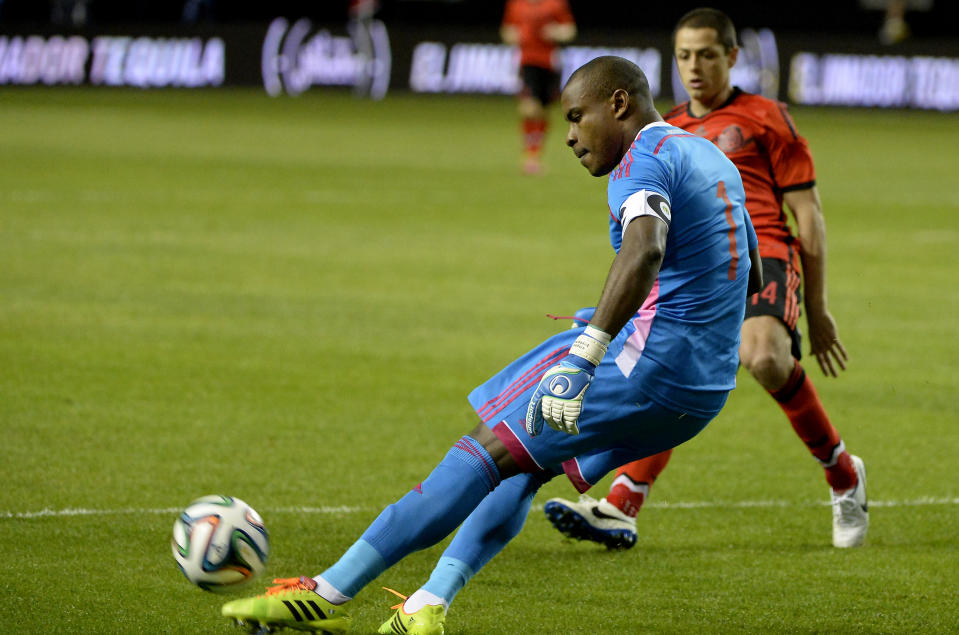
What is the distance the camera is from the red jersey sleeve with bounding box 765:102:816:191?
593 cm

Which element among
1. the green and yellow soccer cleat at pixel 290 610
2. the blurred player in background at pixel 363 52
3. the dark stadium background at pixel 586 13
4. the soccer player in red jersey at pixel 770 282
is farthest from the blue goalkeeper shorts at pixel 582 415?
the dark stadium background at pixel 586 13

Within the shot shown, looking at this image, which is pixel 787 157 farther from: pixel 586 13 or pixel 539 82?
pixel 586 13

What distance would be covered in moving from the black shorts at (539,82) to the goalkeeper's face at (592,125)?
56.7 feet

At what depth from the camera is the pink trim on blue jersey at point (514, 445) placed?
414 cm

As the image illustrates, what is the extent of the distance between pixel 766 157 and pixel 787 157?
0.11 metres

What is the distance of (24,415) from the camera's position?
23.5ft

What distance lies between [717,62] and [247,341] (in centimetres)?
410

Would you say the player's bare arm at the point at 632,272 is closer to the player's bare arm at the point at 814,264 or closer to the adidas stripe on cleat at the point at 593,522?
the adidas stripe on cleat at the point at 593,522

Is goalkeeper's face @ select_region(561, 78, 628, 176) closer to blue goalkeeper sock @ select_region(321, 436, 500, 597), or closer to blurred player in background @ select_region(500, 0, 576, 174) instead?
blue goalkeeper sock @ select_region(321, 436, 500, 597)

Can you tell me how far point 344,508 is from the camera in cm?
590

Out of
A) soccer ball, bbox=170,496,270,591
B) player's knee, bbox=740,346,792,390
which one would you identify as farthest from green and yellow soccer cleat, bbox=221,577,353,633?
player's knee, bbox=740,346,792,390

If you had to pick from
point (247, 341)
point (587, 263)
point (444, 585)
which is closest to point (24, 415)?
point (247, 341)

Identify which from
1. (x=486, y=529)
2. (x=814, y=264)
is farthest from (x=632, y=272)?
(x=814, y=264)

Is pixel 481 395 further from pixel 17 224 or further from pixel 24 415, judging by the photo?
pixel 17 224
